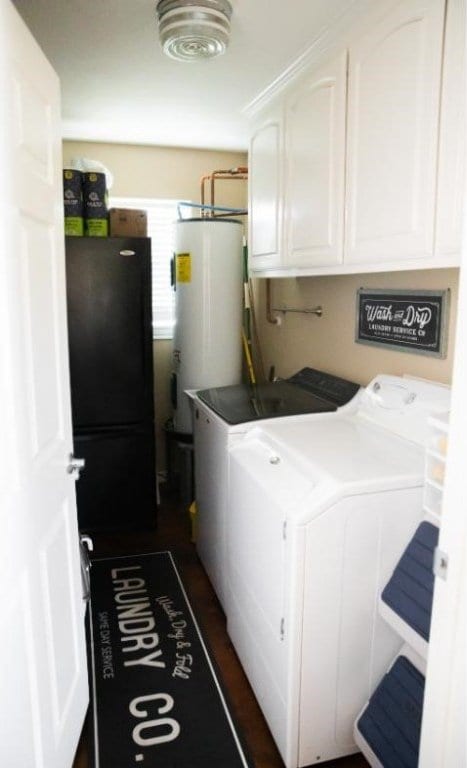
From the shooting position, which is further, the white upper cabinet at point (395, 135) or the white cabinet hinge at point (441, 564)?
the white upper cabinet at point (395, 135)

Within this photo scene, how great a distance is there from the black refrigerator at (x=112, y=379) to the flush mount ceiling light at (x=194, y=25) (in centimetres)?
120

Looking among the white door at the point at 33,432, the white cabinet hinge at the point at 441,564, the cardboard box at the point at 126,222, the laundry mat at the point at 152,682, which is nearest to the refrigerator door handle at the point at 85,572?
the white door at the point at 33,432

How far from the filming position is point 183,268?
3297 millimetres

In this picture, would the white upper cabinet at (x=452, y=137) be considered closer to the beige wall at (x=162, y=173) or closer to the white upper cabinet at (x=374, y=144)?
the white upper cabinet at (x=374, y=144)

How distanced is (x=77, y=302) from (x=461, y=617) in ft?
8.29

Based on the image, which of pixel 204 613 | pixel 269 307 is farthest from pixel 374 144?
pixel 204 613

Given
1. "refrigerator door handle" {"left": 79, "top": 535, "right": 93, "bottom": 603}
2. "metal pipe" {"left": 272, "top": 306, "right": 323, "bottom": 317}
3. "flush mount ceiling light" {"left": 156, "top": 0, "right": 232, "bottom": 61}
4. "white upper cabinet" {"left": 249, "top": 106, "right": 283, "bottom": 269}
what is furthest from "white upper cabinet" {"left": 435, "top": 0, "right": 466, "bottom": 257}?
"refrigerator door handle" {"left": 79, "top": 535, "right": 93, "bottom": 603}

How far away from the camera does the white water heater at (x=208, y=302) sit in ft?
10.6

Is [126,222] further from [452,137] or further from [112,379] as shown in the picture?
[452,137]

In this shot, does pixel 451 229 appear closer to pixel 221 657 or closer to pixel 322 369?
pixel 322 369

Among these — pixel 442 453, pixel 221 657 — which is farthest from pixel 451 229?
pixel 221 657

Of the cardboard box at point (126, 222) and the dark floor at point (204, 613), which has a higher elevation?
the cardboard box at point (126, 222)

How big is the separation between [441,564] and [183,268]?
2.62m

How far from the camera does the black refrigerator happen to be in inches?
118
